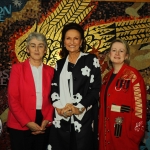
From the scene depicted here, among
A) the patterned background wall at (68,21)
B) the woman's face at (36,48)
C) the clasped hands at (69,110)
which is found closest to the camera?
the clasped hands at (69,110)

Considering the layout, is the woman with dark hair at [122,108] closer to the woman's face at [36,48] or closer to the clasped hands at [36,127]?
the clasped hands at [36,127]

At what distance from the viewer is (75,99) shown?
2.02 meters

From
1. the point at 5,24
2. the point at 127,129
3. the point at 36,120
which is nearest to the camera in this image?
the point at 127,129

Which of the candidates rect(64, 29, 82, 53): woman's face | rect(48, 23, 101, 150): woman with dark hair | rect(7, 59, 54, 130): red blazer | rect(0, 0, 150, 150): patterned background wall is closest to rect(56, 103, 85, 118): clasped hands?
rect(48, 23, 101, 150): woman with dark hair

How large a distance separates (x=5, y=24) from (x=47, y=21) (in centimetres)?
54

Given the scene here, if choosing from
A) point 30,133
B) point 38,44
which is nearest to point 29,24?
point 38,44

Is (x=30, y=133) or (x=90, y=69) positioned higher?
(x=90, y=69)

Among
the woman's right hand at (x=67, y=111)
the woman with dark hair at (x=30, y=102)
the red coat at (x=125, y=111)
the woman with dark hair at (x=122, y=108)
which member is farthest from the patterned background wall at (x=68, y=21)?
the woman's right hand at (x=67, y=111)

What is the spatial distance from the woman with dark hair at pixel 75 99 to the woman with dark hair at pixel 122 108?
4.7 inches

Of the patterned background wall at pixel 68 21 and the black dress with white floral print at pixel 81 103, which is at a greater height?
the patterned background wall at pixel 68 21

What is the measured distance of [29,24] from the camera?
271 centimetres

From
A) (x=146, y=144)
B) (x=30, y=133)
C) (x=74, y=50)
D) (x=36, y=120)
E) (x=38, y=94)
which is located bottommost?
(x=146, y=144)

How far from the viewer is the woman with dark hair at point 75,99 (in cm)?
201

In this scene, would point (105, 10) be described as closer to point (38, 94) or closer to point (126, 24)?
point (126, 24)
